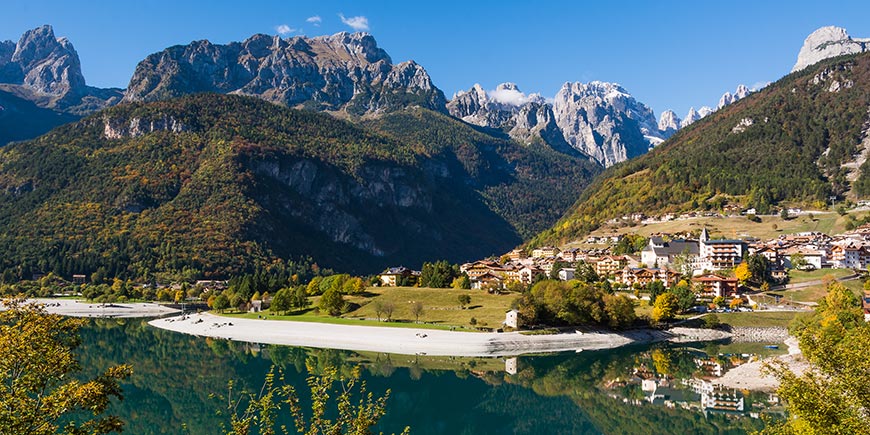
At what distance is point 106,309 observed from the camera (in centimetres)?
13038

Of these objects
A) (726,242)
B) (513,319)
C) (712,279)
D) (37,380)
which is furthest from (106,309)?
(37,380)

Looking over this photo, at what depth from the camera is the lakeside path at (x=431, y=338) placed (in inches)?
3147

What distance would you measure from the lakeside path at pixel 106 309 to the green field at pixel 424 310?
26.6 metres

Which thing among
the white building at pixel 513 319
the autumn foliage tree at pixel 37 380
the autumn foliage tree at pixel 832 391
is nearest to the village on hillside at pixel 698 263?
the white building at pixel 513 319

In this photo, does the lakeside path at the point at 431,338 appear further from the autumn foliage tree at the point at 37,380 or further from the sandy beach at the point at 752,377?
the autumn foliage tree at the point at 37,380

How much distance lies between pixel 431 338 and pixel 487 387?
73.1 feet

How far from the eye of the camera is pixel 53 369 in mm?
14344

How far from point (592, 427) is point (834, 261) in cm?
9236

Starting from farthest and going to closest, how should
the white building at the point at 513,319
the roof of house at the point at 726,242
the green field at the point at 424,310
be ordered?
the roof of house at the point at 726,242, the green field at the point at 424,310, the white building at the point at 513,319

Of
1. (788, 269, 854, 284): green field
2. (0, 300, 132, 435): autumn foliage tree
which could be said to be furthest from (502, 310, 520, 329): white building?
(0, 300, 132, 435): autumn foliage tree

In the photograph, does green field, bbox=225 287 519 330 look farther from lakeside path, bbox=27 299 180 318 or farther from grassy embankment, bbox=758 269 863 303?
grassy embankment, bbox=758 269 863 303

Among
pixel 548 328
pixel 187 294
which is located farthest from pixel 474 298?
pixel 187 294

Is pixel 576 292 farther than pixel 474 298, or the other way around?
pixel 474 298

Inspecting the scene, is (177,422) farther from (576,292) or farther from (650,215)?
(650,215)
